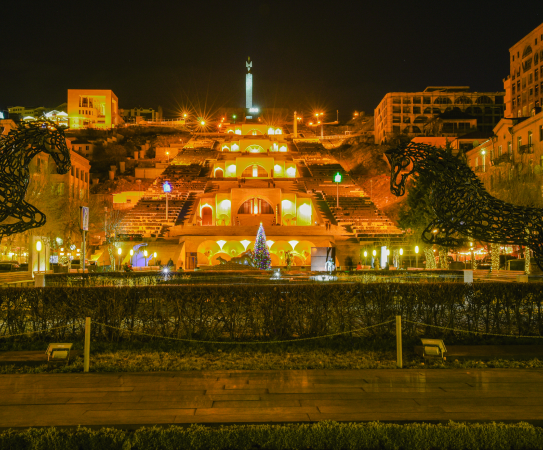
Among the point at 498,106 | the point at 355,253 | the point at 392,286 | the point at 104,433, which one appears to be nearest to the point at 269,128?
the point at 498,106

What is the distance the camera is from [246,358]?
9.66 meters

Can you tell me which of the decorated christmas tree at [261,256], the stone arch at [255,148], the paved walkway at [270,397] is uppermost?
the stone arch at [255,148]

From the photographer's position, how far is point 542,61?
200 ft

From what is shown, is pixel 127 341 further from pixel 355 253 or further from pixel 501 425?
pixel 355 253

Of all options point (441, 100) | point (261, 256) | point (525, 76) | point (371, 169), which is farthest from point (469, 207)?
point (441, 100)

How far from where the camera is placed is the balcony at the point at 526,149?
1612 inches

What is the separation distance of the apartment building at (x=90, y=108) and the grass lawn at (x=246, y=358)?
11055 centimetres

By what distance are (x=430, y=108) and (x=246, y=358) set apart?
94.2 meters

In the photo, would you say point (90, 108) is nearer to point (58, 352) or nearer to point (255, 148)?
point (255, 148)

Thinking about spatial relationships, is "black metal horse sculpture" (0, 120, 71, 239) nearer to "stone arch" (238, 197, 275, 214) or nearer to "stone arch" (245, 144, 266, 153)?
"stone arch" (238, 197, 275, 214)

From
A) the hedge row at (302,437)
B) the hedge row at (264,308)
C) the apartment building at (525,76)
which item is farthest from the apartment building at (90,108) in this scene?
the hedge row at (302,437)

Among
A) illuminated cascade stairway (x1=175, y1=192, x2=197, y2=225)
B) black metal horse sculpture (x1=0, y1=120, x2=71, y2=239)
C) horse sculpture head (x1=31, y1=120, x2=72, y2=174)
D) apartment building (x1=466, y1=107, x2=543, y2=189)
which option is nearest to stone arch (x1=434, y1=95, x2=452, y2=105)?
apartment building (x1=466, y1=107, x2=543, y2=189)

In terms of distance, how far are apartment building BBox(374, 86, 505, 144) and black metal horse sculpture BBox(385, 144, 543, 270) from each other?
87.9 metres

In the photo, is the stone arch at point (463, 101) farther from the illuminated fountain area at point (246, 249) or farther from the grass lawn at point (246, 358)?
the grass lawn at point (246, 358)
